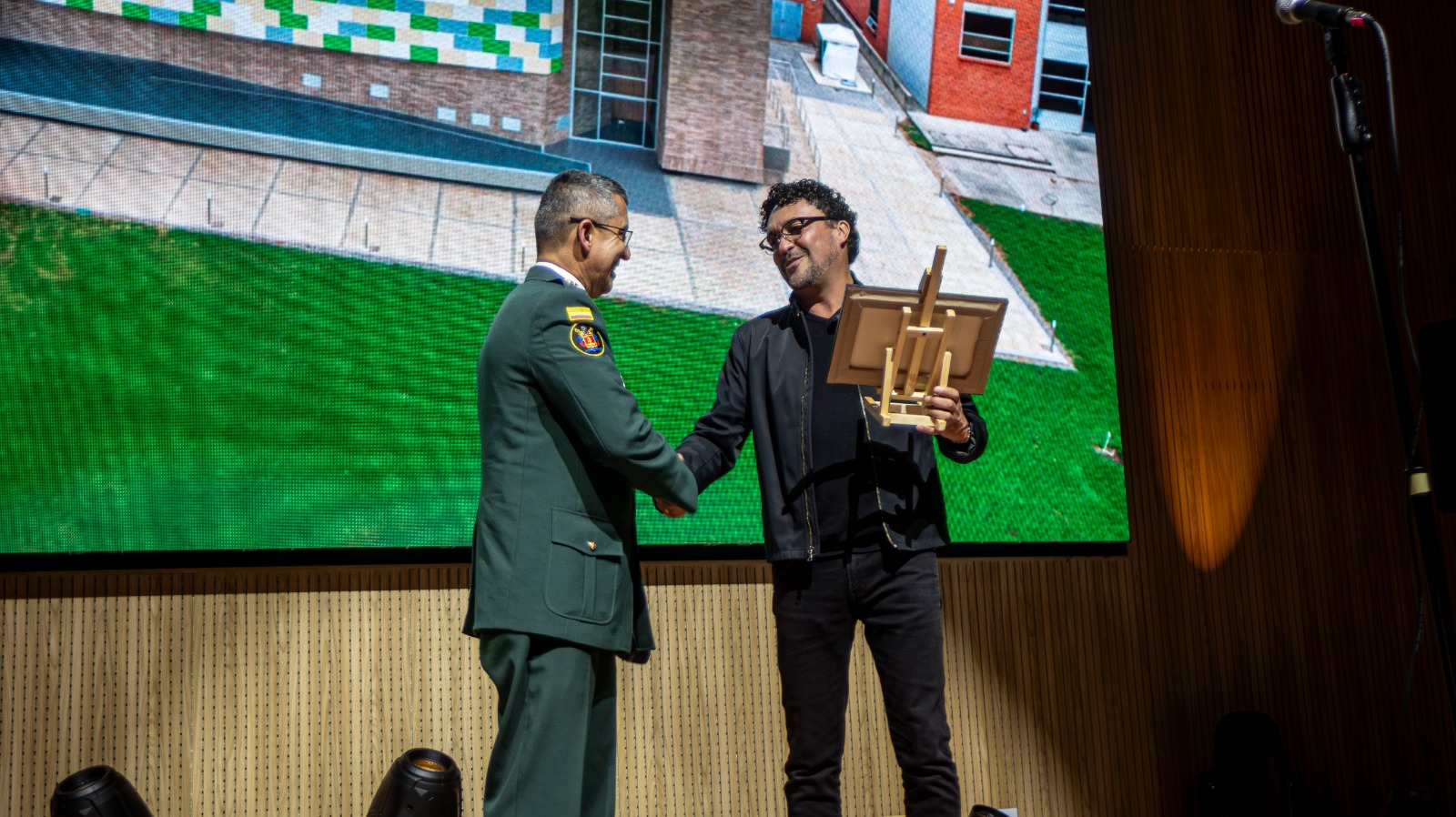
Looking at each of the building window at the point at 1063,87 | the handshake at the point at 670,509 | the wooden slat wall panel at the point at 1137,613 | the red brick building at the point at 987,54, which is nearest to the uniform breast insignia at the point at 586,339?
the handshake at the point at 670,509

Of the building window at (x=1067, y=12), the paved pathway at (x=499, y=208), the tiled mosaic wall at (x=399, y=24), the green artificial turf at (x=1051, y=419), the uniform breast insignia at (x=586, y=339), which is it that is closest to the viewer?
the uniform breast insignia at (x=586, y=339)

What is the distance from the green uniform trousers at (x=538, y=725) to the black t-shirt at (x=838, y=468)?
2.09 ft

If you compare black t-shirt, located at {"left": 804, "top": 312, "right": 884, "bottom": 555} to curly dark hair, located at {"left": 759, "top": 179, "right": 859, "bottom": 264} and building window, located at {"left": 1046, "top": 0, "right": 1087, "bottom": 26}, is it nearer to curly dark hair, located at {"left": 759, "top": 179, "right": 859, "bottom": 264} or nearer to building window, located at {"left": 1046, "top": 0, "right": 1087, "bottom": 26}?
curly dark hair, located at {"left": 759, "top": 179, "right": 859, "bottom": 264}

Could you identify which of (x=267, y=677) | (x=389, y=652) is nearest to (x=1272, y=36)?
(x=389, y=652)

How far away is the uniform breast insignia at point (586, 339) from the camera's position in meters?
2.21

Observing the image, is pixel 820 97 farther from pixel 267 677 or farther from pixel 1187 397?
pixel 267 677

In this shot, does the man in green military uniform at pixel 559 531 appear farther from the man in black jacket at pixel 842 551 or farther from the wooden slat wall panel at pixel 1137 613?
the wooden slat wall panel at pixel 1137 613

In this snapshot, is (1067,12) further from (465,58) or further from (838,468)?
(838,468)

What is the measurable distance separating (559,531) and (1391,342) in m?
1.74

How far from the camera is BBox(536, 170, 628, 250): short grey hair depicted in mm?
2342

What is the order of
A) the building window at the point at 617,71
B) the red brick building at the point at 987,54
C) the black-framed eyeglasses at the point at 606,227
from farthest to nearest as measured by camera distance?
the red brick building at the point at 987,54 → the building window at the point at 617,71 → the black-framed eyeglasses at the point at 606,227

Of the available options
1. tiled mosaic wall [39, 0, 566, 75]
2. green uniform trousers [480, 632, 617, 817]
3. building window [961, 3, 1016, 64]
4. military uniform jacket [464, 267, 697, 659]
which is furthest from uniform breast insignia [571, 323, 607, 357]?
building window [961, 3, 1016, 64]

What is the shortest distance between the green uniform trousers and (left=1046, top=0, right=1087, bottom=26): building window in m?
3.10

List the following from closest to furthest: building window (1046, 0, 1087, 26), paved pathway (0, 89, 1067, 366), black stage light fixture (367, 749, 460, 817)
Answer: black stage light fixture (367, 749, 460, 817) < paved pathway (0, 89, 1067, 366) < building window (1046, 0, 1087, 26)
